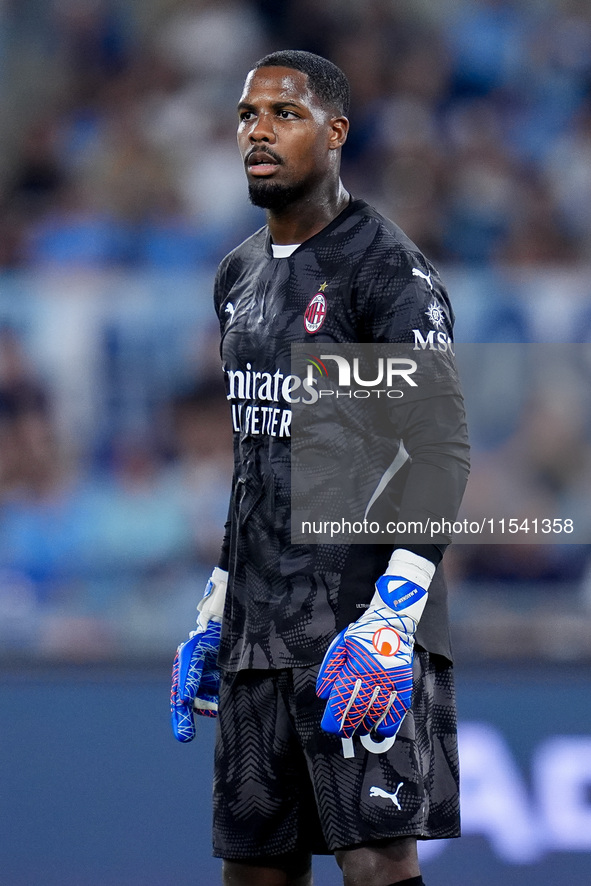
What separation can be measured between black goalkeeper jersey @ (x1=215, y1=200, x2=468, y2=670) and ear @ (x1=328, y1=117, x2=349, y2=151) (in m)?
0.13

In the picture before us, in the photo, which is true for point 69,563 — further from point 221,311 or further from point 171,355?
point 221,311

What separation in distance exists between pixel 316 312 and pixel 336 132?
0.41 m

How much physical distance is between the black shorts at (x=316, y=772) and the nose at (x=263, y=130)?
1.07m

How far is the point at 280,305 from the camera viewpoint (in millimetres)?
2793

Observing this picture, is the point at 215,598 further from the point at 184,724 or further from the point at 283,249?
the point at 283,249

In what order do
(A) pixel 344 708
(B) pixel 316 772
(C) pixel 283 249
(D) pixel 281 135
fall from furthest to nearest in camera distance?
(C) pixel 283 249
(D) pixel 281 135
(B) pixel 316 772
(A) pixel 344 708

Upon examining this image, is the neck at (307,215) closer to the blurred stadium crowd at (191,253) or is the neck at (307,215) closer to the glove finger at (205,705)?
the glove finger at (205,705)

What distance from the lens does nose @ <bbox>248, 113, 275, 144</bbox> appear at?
2738 mm

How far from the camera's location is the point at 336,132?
111 inches

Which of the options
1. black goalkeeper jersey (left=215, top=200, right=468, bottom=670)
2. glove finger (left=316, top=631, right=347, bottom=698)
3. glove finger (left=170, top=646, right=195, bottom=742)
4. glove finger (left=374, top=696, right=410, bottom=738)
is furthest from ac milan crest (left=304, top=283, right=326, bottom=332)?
glove finger (left=170, top=646, right=195, bottom=742)

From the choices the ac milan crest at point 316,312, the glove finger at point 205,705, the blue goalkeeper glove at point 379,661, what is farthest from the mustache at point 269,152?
the glove finger at point 205,705

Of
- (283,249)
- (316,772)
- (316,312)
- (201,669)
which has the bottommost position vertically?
(316,772)

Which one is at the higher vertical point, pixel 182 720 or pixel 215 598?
pixel 215 598

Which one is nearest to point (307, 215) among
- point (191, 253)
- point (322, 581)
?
point (322, 581)
